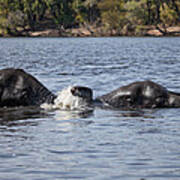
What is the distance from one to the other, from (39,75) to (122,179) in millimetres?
16964

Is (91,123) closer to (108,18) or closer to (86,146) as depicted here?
(86,146)

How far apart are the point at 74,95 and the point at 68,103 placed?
19.3 inches

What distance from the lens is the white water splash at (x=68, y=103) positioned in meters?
12.9

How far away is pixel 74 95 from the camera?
12703 millimetres

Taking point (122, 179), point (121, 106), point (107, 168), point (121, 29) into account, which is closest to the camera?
point (122, 179)

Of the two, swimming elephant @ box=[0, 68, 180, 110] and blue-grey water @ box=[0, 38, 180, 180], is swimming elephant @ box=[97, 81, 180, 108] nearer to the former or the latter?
swimming elephant @ box=[0, 68, 180, 110]

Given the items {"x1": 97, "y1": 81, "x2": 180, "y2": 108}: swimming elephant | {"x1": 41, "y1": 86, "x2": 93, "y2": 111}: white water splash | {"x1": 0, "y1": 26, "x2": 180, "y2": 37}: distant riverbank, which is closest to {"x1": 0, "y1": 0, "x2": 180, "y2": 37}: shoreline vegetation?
{"x1": 0, "y1": 26, "x2": 180, "y2": 37}: distant riverbank

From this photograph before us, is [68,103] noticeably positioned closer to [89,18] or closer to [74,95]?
[74,95]

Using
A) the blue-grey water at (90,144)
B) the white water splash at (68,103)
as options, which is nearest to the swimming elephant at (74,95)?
the white water splash at (68,103)

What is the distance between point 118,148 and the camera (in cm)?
856

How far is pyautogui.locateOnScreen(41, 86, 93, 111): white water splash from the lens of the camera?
12891 mm

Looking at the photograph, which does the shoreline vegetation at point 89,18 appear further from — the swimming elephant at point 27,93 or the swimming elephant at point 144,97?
the swimming elephant at point 27,93

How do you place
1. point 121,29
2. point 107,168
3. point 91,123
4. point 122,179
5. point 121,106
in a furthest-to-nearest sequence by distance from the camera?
Result: point 121,29
point 121,106
point 91,123
point 107,168
point 122,179

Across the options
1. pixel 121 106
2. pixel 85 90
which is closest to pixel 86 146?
pixel 85 90
